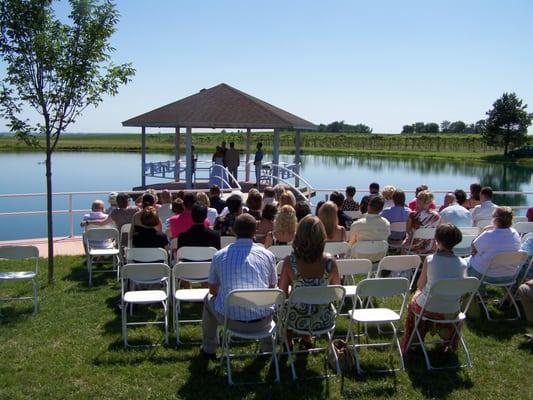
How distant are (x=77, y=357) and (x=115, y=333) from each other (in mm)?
557

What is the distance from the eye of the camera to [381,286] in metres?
4.02

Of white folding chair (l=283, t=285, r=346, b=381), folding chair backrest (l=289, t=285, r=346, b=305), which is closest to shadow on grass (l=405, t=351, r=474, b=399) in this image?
white folding chair (l=283, t=285, r=346, b=381)

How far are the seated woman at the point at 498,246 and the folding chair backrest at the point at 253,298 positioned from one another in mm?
2488

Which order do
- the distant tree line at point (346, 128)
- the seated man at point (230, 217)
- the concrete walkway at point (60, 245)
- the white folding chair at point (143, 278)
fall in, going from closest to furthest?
the white folding chair at point (143, 278), the seated man at point (230, 217), the concrete walkway at point (60, 245), the distant tree line at point (346, 128)

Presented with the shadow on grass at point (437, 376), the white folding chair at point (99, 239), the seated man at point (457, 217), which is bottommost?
the shadow on grass at point (437, 376)

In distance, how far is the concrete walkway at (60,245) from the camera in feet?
26.6

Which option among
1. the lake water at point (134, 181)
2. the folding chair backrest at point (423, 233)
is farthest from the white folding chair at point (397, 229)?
the lake water at point (134, 181)

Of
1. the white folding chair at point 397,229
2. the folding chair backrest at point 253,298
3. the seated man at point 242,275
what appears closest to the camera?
the folding chair backrest at point 253,298

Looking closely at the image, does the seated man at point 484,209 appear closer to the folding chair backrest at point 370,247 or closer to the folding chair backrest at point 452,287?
the folding chair backrest at point 370,247

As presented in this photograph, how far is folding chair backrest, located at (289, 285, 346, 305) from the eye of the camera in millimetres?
3759

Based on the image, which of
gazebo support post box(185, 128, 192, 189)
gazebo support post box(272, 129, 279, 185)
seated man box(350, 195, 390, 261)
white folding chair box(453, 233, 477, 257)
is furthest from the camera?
gazebo support post box(272, 129, 279, 185)

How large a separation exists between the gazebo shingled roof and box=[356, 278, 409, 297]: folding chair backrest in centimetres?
1145

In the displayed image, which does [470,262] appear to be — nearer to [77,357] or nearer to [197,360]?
[197,360]

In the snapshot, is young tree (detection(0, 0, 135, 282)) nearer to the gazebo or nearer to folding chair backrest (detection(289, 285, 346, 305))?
folding chair backrest (detection(289, 285, 346, 305))
